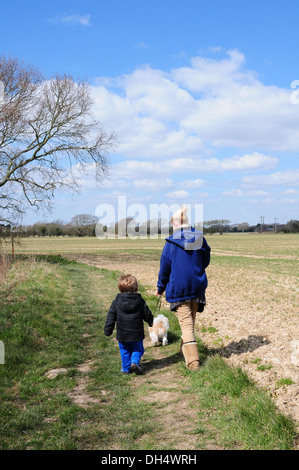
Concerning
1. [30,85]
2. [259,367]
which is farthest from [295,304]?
[30,85]

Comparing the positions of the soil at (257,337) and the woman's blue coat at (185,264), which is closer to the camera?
the soil at (257,337)

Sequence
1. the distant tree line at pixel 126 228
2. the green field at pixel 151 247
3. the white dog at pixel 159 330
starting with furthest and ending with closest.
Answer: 1. the distant tree line at pixel 126 228
2. the green field at pixel 151 247
3. the white dog at pixel 159 330

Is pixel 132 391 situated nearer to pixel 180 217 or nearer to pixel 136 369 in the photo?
pixel 136 369

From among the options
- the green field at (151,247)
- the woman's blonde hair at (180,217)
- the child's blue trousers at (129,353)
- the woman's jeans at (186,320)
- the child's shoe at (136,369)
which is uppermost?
the woman's blonde hair at (180,217)

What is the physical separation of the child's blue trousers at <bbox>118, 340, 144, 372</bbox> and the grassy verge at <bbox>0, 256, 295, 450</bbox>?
19 centimetres

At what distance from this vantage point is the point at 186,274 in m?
5.43

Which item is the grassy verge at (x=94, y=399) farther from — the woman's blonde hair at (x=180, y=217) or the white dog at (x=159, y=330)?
the woman's blonde hair at (x=180, y=217)

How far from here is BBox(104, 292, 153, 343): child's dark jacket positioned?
5.62m

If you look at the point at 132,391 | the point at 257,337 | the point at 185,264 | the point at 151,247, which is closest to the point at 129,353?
the point at 132,391

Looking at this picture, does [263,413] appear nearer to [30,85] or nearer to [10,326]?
[10,326]

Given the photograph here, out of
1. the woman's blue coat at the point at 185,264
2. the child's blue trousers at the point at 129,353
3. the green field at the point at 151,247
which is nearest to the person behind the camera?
the woman's blue coat at the point at 185,264

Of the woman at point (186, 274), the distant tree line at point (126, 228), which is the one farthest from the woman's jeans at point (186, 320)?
the distant tree line at point (126, 228)

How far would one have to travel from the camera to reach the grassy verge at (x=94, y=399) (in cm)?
357

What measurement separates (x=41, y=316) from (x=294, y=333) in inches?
215
